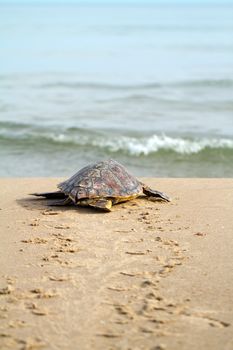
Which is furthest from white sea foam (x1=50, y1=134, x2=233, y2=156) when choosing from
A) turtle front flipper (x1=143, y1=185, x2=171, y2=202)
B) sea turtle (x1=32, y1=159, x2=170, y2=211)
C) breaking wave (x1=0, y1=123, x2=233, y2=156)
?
sea turtle (x1=32, y1=159, x2=170, y2=211)

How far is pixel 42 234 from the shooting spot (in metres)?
5.96

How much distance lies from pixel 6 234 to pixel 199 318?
2.40 metres

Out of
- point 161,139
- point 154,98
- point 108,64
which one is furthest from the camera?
point 108,64

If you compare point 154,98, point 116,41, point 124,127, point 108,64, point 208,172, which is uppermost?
point 116,41

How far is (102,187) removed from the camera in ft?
22.5

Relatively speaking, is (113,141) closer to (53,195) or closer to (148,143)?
(148,143)

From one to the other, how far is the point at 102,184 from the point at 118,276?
2.10 m

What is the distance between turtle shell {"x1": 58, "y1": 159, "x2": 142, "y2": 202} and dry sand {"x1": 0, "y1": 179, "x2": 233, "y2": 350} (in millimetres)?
178

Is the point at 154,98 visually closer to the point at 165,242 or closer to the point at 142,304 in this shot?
the point at 165,242

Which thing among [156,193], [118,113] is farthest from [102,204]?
[118,113]

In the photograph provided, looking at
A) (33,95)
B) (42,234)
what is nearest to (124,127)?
(33,95)

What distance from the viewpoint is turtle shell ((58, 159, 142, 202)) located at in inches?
268

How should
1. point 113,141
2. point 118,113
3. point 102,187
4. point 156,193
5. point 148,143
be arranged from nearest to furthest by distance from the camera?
point 102,187 < point 156,193 < point 148,143 < point 113,141 < point 118,113

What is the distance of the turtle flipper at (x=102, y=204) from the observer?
6699 mm
